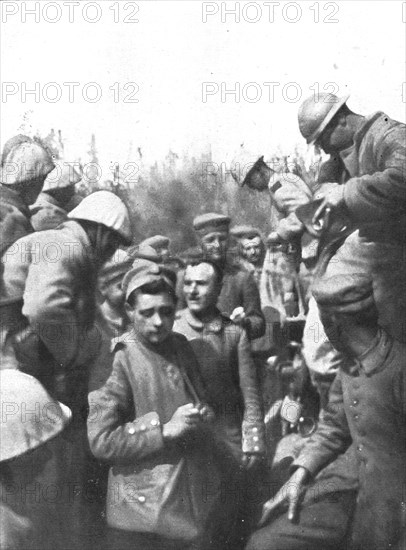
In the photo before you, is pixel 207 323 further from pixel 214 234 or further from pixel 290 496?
pixel 290 496

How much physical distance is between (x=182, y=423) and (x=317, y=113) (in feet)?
5.49

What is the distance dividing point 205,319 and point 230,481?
81 cm

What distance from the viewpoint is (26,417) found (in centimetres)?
588

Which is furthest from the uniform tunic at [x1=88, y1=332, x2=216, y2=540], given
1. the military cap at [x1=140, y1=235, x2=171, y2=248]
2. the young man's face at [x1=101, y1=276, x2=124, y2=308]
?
the military cap at [x1=140, y1=235, x2=171, y2=248]

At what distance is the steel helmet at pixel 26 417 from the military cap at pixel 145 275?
649 millimetres

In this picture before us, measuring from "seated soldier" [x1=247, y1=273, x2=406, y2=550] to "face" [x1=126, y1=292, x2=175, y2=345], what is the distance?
73cm

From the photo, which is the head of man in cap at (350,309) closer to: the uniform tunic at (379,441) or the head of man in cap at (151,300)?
the uniform tunic at (379,441)

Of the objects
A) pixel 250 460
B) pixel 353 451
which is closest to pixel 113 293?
pixel 250 460

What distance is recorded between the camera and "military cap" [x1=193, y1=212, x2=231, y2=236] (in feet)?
19.7

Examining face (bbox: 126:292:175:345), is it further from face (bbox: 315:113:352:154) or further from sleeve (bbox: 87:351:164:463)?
face (bbox: 315:113:352:154)

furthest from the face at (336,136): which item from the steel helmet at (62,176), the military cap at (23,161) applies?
the military cap at (23,161)

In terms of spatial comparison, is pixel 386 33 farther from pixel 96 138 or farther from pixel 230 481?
pixel 230 481

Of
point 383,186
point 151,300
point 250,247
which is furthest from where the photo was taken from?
point 250,247

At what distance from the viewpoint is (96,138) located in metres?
6.09
